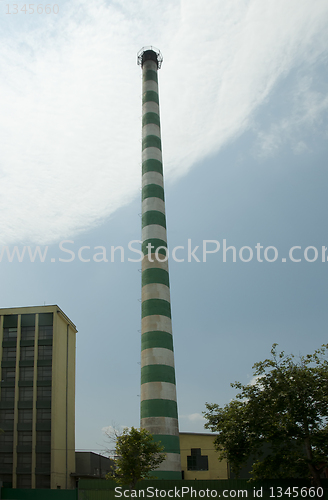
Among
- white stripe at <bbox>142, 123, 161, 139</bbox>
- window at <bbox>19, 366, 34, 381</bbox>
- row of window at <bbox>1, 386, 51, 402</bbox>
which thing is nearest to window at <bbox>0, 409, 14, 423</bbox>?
row of window at <bbox>1, 386, 51, 402</bbox>

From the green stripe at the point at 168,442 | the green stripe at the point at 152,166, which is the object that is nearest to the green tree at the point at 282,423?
the green stripe at the point at 168,442

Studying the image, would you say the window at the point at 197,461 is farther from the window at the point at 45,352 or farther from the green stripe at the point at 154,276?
the green stripe at the point at 154,276

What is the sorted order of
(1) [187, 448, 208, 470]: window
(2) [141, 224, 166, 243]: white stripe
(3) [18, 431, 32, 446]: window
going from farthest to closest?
(3) [18, 431, 32, 446]: window → (1) [187, 448, 208, 470]: window → (2) [141, 224, 166, 243]: white stripe

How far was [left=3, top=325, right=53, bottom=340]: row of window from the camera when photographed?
53.6m

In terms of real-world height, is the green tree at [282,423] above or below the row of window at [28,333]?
below

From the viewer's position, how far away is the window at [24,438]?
49.3m

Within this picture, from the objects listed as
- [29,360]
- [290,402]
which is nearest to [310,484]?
[290,402]

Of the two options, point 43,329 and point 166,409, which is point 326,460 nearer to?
point 166,409

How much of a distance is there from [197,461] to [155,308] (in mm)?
19415

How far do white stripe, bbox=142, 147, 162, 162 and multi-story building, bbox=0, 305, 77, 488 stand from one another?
70.8ft

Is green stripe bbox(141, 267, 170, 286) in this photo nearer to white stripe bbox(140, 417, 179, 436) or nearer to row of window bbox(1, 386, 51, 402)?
white stripe bbox(140, 417, 179, 436)

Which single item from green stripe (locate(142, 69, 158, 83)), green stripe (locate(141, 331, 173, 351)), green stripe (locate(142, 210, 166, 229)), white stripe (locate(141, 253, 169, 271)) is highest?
green stripe (locate(142, 69, 158, 83))

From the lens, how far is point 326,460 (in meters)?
28.4

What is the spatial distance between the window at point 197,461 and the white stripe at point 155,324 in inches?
665
